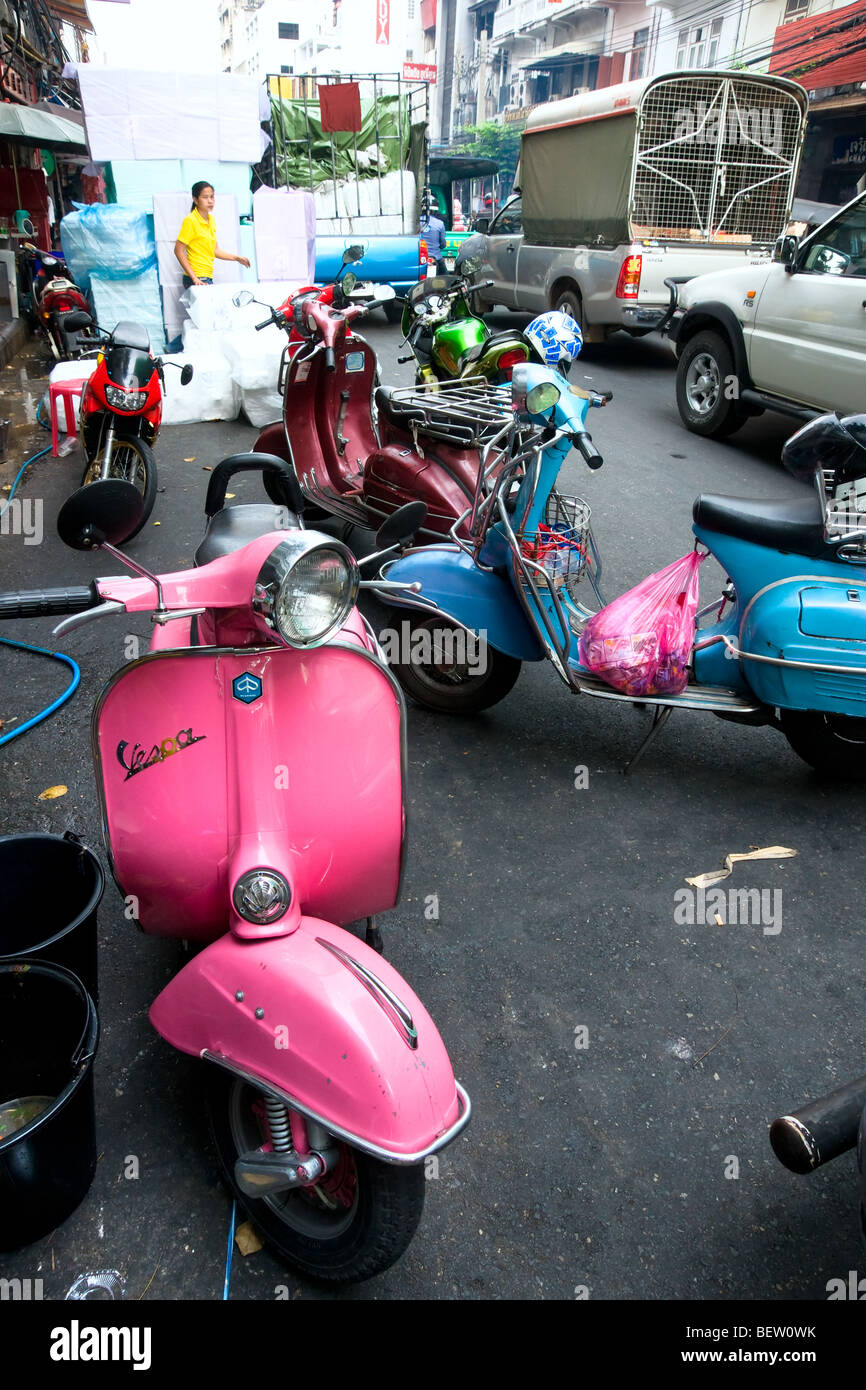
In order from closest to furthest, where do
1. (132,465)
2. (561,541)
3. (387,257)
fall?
(561,541) < (132,465) < (387,257)

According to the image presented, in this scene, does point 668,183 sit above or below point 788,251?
above

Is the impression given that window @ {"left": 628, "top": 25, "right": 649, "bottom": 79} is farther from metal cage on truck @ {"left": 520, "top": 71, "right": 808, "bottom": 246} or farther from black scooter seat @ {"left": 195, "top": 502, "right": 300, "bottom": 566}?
black scooter seat @ {"left": 195, "top": 502, "right": 300, "bottom": 566}

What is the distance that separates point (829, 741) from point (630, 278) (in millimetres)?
6983

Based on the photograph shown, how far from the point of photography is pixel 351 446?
17.0ft

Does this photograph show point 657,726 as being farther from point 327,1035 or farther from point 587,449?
point 327,1035

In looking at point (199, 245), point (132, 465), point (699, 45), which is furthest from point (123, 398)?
point (699, 45)

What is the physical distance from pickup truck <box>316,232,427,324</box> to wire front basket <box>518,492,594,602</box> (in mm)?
9809

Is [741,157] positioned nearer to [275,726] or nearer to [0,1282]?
[275,726]

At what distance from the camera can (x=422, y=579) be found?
319 cm

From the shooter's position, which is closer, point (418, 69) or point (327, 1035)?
point (327, 1035)

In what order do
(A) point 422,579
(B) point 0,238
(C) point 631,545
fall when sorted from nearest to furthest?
(A) point 422,579
(C) point 631,545
(B) point 0,238

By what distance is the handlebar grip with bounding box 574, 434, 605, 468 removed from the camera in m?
2.69
